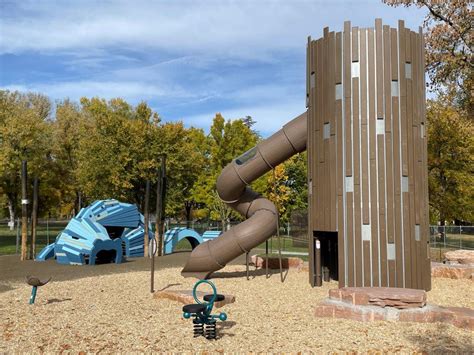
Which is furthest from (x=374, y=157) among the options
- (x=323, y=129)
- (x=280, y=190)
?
(x=280, y=190)

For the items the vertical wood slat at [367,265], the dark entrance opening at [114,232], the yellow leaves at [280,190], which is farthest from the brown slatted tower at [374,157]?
the yellow leaves at [280,190]

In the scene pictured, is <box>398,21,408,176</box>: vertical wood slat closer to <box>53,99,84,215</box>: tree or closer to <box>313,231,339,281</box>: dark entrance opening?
<box>313,231,339,281</box>: dark entrance opening

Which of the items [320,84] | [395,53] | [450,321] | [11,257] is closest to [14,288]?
[11,257]

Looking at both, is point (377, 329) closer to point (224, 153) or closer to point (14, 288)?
point (14, 288)

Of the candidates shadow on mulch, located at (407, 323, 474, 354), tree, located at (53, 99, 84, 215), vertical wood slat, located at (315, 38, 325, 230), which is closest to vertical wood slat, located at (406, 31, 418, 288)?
vertical wood slat, located at (315, 38, 325, 230)

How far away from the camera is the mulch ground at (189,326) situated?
26.2 ft

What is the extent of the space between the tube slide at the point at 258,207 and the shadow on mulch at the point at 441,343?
291 inches

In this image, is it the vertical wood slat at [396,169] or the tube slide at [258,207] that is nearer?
the vertical wood slat at [396,169]

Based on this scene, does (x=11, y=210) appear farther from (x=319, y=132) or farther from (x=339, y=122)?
(x=339, y=122)

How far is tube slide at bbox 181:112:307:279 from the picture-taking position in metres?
15.3

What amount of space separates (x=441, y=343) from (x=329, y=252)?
8291 millimetres

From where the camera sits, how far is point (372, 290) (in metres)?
10.8

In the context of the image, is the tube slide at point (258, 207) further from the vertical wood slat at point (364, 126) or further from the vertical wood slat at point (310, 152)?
the vertical wood slat at point (364, 126)

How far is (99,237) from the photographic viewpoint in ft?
69.3
